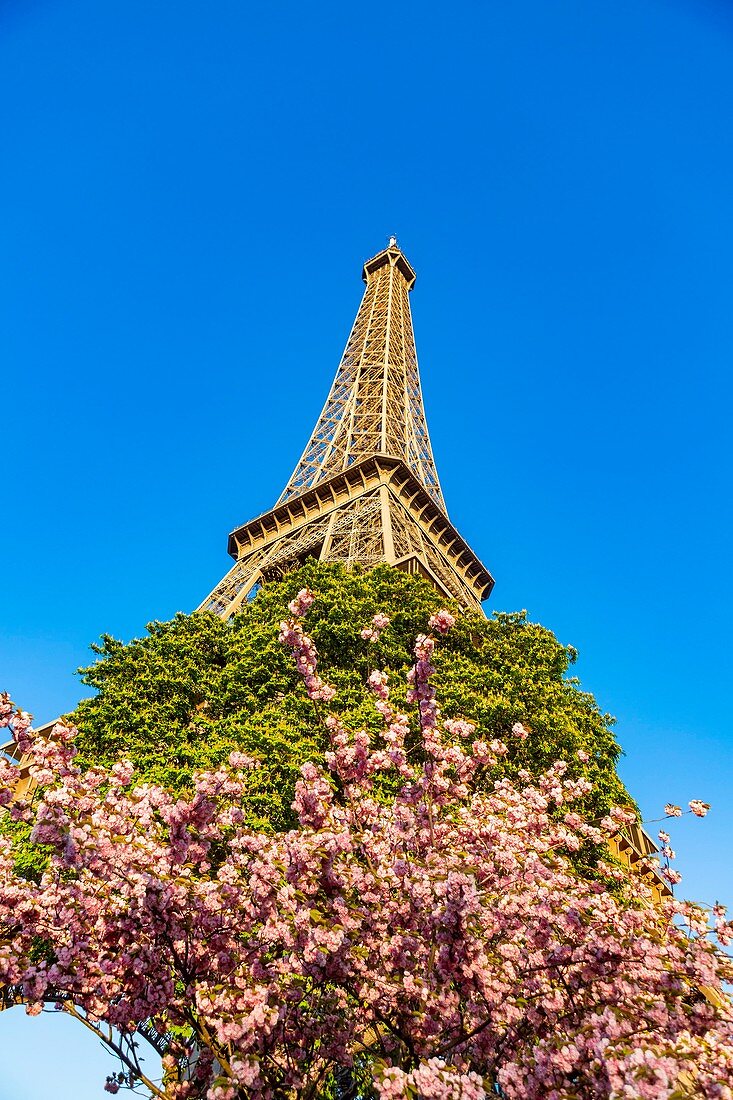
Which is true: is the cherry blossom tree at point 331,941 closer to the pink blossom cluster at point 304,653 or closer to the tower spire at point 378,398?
the pink blossom cluster at point 304,653

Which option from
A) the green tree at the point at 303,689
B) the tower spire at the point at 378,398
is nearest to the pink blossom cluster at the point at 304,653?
the green tree at the point at 303,689

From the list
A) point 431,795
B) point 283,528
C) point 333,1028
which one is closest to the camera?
point 333,1028

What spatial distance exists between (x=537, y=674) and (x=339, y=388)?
38.3 metres

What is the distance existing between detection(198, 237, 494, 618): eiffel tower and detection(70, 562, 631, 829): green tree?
24.3ft

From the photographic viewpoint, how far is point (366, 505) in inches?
1355

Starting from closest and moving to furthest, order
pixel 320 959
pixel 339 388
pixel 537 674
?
pixel 320 959, pixel 537 674, pixel 339 388

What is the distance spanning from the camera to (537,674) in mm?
16719

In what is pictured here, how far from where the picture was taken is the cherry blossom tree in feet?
19.8

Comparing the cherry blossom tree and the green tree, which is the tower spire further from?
the cherry blossom tree

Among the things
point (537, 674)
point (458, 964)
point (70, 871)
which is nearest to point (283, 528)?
point (537, 674)

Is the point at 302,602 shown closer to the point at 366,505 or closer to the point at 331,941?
the point at 331,941

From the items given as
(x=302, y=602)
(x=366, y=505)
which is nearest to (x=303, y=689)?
(x=302, y=602)

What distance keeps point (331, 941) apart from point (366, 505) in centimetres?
2898

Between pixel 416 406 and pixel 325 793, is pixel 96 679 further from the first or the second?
pixel 416 406
